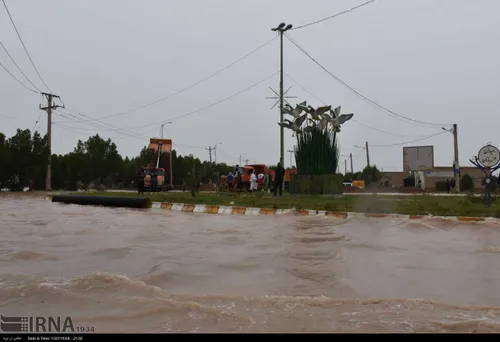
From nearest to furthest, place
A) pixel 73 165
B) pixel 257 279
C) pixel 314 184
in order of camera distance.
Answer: pixel 257 279 → pixel 314 184 → pixel 73 165

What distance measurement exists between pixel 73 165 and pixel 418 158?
40161 millimetres

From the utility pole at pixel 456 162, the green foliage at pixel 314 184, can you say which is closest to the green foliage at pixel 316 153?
the green foliage at pixel 314 184

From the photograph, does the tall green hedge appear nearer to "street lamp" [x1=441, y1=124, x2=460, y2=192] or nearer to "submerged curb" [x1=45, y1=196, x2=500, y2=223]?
"submerged curb" [x1=45, y1=196, x2=500, y2=223]

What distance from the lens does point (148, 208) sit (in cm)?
1755

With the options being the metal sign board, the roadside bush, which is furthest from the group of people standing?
the metal sign board

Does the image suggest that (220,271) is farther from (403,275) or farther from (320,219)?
(320,219)

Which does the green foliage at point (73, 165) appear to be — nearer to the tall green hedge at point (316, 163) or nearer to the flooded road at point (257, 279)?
the tall green hedge at point (316, 163)

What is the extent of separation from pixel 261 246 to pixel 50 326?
15.5 feet

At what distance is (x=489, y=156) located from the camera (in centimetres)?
1464

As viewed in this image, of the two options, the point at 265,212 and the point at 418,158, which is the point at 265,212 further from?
the point at 418,158

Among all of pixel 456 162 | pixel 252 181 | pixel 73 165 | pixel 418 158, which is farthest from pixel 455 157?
pixel 73 165

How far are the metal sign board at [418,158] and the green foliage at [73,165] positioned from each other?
23.7 m

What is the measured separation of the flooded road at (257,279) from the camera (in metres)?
4.01

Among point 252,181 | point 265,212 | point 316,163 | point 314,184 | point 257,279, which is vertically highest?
point 316,163
